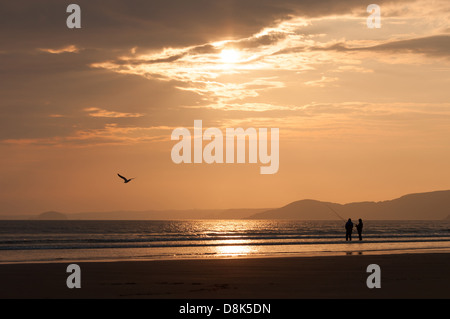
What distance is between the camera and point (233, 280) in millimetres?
21500

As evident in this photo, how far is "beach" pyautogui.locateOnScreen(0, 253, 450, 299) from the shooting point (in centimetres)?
1803

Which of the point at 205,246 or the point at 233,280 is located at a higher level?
the point at 233,280

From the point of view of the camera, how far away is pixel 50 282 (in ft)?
69.4

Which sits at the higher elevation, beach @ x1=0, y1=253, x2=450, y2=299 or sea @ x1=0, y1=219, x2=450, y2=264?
beach @ x1=0, y1=253, x2=450, y2=299

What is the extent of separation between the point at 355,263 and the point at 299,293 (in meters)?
11.1

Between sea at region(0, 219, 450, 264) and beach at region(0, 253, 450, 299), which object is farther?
sea at region(0, 219, 450, 264)

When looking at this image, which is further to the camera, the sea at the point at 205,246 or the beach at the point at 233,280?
the sea at the point at 205,246

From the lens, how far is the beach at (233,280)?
18.0 meters

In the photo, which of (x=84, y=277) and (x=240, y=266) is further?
(x=240, y=266)

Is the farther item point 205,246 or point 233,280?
point 205,246

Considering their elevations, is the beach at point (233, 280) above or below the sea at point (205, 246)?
above
